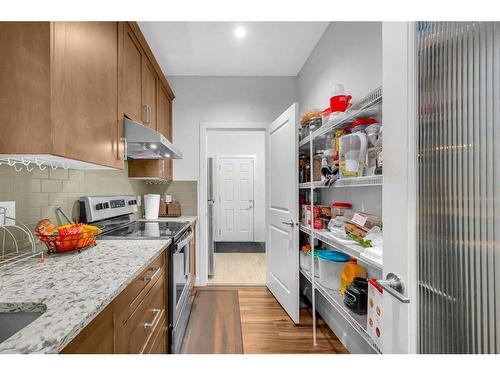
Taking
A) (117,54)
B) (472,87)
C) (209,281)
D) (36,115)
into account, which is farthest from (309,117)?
(209,281)

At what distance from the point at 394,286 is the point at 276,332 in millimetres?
1605

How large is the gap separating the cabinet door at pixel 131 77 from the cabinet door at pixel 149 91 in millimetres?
61

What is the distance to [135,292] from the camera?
1.06 metres

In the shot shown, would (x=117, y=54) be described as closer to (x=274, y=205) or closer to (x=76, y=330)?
(x=76, y=330)

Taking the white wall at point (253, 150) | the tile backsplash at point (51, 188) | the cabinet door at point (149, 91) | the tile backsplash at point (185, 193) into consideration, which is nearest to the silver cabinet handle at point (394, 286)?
the tile backsplash at point (51, 188)

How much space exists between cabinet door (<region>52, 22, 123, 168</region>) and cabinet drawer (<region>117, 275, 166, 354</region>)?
0.71 meters

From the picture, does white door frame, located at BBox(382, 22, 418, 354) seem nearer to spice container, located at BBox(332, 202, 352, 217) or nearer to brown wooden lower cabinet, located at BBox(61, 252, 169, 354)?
brown wooden lower cabinet, located at BBox(61, 252, 169, 354)

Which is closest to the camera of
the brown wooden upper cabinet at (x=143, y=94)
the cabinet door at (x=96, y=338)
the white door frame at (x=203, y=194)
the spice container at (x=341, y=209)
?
the cabinet door at (x=96, y=338)

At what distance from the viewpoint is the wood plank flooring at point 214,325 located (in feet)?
6.21

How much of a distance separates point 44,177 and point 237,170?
14.2ft

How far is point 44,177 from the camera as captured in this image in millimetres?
1405

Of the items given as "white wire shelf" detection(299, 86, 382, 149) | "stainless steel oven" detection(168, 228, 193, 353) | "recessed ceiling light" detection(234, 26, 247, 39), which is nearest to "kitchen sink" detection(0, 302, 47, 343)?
"stainless steel oven" detection(168, 228, 193, 353)

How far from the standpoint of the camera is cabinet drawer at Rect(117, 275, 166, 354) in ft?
3.15

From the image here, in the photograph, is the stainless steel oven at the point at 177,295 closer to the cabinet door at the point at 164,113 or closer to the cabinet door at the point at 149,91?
the cabinet door at the point at 149,91
